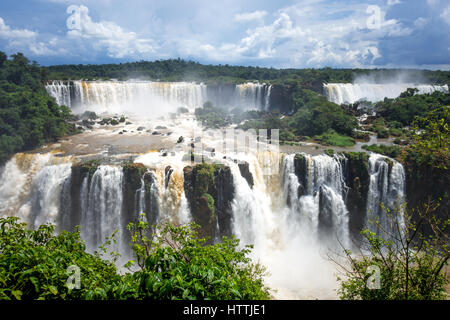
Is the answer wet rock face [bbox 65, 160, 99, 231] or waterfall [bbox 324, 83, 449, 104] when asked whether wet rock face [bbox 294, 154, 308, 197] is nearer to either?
wet rock face [bbox 65, 160, 99, 231]

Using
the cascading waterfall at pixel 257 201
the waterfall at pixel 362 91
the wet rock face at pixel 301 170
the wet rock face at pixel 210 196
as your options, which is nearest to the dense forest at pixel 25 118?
the cascading waterfall at pixel 257 201

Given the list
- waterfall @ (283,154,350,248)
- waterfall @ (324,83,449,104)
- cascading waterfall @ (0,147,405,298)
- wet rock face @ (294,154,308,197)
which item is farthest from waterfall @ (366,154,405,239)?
waterfall @ (324,83,449,104)

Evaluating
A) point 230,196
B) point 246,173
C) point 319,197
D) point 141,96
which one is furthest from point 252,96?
point 230,196

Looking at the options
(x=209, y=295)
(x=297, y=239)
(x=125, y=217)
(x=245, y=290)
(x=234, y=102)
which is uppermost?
(x=234, y=102)

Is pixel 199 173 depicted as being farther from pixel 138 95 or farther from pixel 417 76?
pixel 417 76

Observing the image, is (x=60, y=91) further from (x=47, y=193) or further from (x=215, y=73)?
(x=215, y=73)
